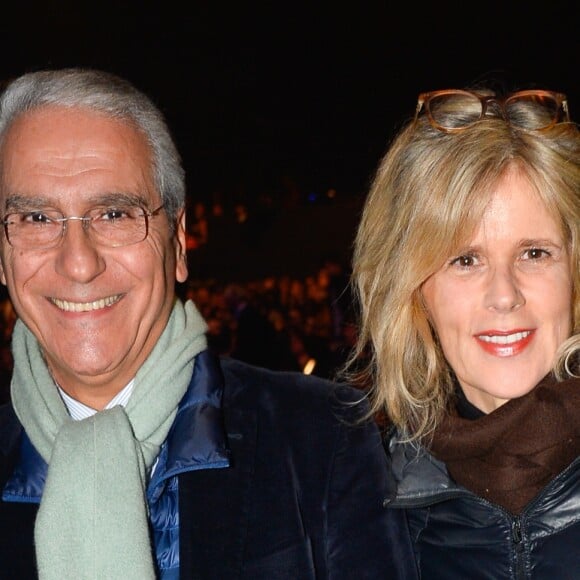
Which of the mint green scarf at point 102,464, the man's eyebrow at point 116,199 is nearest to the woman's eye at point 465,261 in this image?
the mint green scarf at point 102,464

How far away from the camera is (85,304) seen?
2236mm


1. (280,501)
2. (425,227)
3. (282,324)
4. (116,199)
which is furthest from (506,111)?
(282,324)

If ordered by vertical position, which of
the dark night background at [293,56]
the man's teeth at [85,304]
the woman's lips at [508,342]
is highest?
the dark night background at [293,56]

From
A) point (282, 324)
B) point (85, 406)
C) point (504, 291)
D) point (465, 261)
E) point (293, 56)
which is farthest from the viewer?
point (282, 324)

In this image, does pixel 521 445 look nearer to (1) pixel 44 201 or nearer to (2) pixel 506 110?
(2) pixel 506 110

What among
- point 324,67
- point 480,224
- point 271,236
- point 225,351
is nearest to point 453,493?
point 480,224

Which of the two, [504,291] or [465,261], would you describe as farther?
[465,261]

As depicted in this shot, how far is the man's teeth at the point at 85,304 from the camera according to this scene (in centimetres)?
224

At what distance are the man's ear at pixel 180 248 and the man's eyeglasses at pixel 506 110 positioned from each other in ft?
2.42

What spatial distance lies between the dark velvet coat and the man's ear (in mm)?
250

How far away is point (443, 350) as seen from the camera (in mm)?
2418

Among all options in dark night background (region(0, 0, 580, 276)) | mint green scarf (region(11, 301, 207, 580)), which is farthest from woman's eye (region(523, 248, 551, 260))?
dark night background (region(0, 0, 580, 276))

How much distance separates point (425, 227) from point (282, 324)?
34.7 feet

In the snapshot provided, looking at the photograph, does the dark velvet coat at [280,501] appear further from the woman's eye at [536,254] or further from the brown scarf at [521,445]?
the woman's eye at [536,254]
